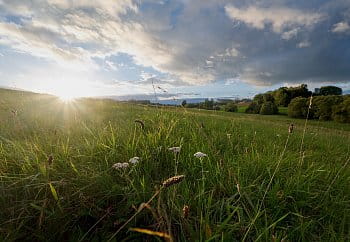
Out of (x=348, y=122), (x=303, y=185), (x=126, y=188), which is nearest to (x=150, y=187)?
(x=126, y=188)

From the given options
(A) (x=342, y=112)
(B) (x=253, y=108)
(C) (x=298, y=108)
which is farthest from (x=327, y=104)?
(B) (x=253, y=108)

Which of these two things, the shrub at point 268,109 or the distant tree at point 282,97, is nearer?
the shrub at point 268,109

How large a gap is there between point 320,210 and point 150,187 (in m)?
1.61

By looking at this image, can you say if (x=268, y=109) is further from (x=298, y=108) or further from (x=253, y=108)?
(x=298, y=108)

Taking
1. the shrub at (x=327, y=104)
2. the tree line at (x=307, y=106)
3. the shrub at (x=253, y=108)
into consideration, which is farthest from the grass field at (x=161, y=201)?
the shrub at (x=253, y=108)

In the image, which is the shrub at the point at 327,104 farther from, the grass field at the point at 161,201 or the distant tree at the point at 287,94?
the grass field at the point at 161,201

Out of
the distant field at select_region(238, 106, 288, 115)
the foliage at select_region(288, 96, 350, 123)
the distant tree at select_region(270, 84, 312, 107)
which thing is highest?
the distant tree at select_region(270, 84, 312, 107)

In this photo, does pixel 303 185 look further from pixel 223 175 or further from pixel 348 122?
pixel 348 122

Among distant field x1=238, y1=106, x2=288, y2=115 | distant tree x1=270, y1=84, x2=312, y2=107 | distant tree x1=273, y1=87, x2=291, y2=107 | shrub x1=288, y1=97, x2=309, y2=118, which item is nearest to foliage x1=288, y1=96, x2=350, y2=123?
shrub x1=288, y1=97, x2=309, y2=118

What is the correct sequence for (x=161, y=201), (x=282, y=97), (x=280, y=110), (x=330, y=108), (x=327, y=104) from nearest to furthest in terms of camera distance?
(x=161, y=201) → (x=327, y=104) → (x=330, y=108) → (x=280, y=110) → (x=282, y=97)

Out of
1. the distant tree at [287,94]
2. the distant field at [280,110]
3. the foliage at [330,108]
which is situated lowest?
the distant field at [280,110]

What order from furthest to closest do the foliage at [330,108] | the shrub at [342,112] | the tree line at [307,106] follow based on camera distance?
the tree line at [307,106] < the foliage at [330,108] < the shrub at [342,112]

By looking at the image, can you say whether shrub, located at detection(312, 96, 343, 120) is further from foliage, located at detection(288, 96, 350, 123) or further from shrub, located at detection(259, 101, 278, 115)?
shrub, located at detection(259, 101, 278, 115)

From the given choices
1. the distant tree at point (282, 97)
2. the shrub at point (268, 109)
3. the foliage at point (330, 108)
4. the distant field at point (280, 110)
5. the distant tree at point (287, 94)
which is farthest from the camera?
the distant tree at point (282, 97)
